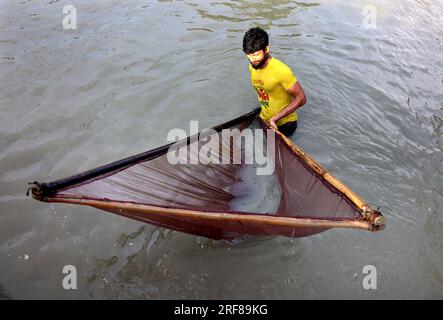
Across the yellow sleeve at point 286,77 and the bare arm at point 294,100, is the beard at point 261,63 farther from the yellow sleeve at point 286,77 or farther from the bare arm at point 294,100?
the bare arm at point 294,100

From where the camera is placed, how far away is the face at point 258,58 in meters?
3.37

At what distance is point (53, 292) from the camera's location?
8.99 ft

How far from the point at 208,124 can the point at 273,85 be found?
1342mm

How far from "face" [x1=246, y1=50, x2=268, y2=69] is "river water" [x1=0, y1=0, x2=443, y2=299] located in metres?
1.34

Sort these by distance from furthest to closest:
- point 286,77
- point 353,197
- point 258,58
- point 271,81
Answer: point 271,81, point 286,77, point 258,58, point 353,197

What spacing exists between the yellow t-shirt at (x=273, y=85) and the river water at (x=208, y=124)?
791mm

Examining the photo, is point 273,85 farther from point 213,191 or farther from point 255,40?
point 213,191

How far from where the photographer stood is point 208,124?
475 cm

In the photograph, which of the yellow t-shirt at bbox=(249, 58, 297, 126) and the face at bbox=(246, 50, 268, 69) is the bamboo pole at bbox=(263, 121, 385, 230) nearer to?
the yellow t-shirt at bbox=(249, 58, 297, 126)

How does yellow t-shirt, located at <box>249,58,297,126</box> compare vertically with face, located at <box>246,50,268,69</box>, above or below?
below

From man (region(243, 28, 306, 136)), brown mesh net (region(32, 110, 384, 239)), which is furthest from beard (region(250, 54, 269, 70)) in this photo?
brown mesh net (region(32, 110, 384, 239))

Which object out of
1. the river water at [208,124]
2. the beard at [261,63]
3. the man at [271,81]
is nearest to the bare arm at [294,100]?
the man at [271,81]

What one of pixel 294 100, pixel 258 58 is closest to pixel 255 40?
pixel 258 58

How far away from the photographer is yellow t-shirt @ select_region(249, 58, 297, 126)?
3553 millimetres
